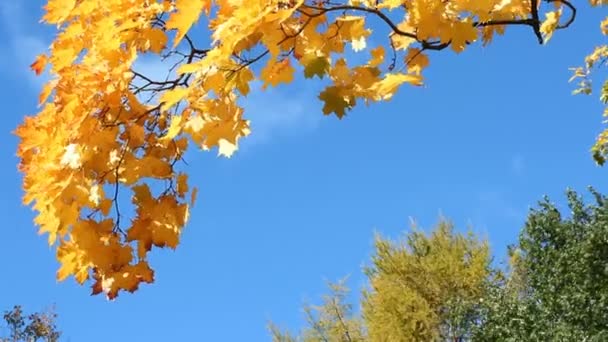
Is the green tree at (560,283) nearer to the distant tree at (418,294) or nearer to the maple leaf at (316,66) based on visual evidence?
the distant tree at (418,294)

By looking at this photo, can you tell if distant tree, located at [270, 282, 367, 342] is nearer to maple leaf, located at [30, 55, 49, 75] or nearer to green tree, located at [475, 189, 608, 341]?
green tree, located at [475, 189, 608, 341]

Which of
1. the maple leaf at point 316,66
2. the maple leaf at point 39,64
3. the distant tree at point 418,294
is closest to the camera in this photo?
the maple leaf at point 316,66

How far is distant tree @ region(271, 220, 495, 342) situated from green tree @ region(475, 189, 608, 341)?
1.82m

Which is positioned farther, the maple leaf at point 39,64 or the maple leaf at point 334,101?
the maple leaf at point 39,64

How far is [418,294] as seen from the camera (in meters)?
21.7

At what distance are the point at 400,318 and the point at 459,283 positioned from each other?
187 centimetres

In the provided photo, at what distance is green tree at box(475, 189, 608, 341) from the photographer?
1650cm

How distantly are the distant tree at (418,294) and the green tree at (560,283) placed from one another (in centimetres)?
182

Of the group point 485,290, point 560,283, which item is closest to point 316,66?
point 560,283

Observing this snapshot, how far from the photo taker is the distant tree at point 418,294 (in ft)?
69.3

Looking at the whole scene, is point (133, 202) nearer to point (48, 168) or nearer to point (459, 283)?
point (48, 168)

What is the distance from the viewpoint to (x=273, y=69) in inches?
88.8

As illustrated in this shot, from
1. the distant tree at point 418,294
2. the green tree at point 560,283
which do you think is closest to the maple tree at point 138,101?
the green tree at point 560,283

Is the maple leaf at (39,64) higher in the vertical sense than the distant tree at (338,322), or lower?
lower
